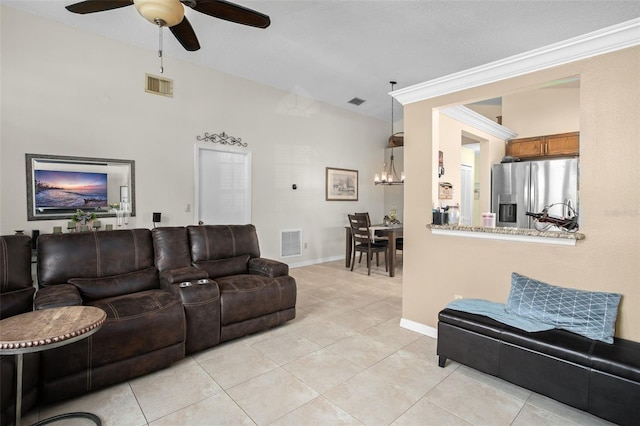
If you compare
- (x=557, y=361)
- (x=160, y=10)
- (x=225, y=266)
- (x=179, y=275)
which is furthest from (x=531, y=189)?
(x=160, y=10)

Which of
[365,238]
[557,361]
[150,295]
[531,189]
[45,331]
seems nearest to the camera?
[45,331]

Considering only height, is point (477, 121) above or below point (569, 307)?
above

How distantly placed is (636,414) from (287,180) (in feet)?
16.8

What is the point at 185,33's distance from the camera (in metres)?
2.54

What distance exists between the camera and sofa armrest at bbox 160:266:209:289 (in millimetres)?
2672

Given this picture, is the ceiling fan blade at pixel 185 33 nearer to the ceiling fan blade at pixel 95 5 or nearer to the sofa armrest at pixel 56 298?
the ceiling fan blade at pixel 95 5

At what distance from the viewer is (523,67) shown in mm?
2379

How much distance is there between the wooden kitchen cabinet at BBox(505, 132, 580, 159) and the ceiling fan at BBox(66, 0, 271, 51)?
4.91 metres

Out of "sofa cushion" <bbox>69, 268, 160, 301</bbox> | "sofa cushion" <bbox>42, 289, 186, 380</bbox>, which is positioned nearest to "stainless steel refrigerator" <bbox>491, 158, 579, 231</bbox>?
"sofa cushion" <bbox>42, 289, 186, 380</bbox>

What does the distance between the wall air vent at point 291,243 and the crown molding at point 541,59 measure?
3.56 m

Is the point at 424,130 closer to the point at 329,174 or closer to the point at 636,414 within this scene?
the point at 636,414

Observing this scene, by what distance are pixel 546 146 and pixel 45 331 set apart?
6478 mm

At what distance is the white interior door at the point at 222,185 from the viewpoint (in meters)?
4.83

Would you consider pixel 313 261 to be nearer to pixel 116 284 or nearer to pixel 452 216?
pixel 452 216
